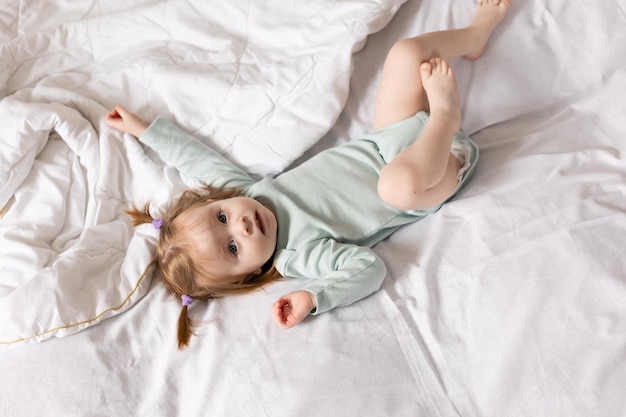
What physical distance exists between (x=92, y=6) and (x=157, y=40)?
0.64 feet

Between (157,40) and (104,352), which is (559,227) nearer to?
(104,352)

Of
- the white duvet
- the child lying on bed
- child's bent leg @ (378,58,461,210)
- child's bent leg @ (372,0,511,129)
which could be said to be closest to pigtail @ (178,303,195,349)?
the child lying on bed

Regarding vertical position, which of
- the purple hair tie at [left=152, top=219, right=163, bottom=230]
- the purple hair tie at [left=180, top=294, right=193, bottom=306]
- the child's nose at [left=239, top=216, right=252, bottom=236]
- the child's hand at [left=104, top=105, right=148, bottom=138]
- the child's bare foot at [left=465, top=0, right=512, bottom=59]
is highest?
the child's bare foot at [left=465, top=0, right=512, bottom=59]

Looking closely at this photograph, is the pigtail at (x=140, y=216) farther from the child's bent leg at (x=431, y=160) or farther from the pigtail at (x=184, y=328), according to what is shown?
the child's bent leg at (x=431, y=160)

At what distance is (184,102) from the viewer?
4.46 feet

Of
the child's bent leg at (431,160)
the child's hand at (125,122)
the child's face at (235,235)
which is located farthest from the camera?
the child's hand at (125,122)

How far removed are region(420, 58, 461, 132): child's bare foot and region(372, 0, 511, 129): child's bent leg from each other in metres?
0.03

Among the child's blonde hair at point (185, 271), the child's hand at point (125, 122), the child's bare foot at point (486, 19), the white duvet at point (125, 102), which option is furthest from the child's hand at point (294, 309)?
the child's bare foot at point (486, 19)

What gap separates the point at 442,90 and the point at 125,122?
67 cm

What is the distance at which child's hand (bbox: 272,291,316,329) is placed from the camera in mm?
1056

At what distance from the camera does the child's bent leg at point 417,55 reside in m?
1.21

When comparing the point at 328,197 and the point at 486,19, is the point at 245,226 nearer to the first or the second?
the point at 328,197

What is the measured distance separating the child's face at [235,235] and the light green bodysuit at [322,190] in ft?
0.18

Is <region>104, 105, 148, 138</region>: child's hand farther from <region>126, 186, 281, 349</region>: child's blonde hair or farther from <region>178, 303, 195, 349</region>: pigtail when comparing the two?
<region>178, 303, 195, 349</region>: pigtail
